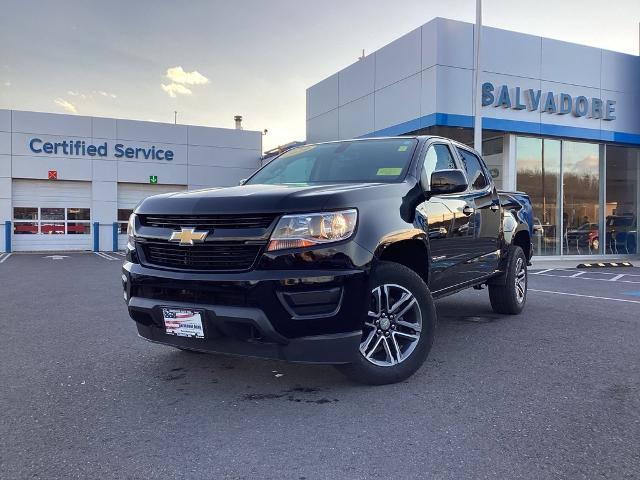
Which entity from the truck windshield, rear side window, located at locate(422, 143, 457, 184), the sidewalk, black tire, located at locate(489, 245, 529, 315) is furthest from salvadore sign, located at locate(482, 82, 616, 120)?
the truck windshield

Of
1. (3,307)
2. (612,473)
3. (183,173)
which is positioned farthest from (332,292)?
(183,173)

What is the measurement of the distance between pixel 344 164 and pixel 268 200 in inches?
58.9

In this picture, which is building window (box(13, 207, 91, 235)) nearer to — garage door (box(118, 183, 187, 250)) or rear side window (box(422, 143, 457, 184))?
garage door (box(118, 183, 187, 250))

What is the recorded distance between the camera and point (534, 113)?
16031mm

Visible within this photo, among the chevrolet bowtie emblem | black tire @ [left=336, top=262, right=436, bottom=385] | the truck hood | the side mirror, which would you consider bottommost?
black tire @ [left=336, top=262, right=436, bottom=385]

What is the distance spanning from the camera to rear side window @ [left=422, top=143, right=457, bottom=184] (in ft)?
14.2

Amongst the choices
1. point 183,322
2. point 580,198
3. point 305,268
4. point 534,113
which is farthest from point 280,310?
point 580,198

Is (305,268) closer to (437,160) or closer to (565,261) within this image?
(437,160)

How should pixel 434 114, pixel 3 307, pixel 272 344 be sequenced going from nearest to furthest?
pixel 272 344 < pixel 3 307 < pixel 434 114

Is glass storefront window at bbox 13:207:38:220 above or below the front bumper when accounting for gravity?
above

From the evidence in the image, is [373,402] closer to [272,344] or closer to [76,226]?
[272,344]

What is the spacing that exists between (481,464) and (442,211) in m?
2.31

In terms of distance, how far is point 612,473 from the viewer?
245cm

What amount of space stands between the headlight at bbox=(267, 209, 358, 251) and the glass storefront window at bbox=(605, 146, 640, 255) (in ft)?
62.0
